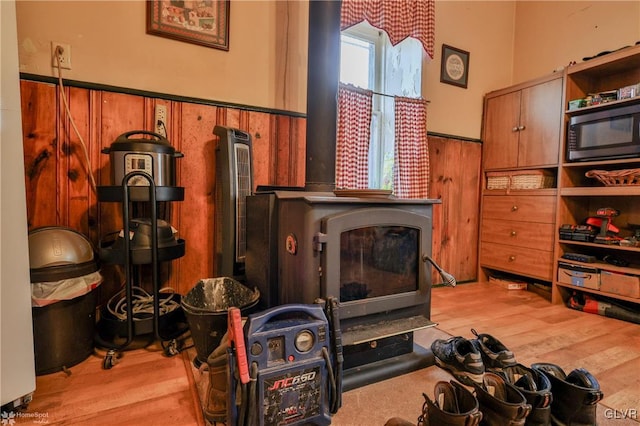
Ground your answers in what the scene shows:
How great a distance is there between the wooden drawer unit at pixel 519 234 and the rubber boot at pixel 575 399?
159 centimetres

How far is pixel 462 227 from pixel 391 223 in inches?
70.8

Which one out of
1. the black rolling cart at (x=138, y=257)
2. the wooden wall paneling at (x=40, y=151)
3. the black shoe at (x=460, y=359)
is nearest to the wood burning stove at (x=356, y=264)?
the black shoe at (x=460, y=359)

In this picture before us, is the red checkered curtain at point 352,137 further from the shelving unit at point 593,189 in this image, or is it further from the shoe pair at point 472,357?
the shelving unit at point 593,189

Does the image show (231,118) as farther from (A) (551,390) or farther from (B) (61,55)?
(A) (551,390)

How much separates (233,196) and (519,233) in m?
2.22

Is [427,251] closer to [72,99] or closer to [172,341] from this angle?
[172,341]

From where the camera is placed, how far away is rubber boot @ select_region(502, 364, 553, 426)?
1.05 metres

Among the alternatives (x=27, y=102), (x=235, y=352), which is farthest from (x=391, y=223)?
(x=27, y=102)

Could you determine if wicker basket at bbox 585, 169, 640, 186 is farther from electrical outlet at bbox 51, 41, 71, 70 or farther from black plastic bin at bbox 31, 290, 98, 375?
electrical outlet at bbox 51, 41, 71, 70

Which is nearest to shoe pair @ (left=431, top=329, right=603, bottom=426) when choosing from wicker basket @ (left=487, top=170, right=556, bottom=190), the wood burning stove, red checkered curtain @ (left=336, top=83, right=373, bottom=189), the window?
the wood burning stove

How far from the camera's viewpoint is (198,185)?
1.98 m

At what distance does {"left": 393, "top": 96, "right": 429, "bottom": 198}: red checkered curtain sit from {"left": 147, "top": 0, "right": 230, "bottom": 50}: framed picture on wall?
1276 mm

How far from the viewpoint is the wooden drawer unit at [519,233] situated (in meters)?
2.55

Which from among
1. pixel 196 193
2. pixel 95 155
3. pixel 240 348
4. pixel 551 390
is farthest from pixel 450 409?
pixel 95 155
